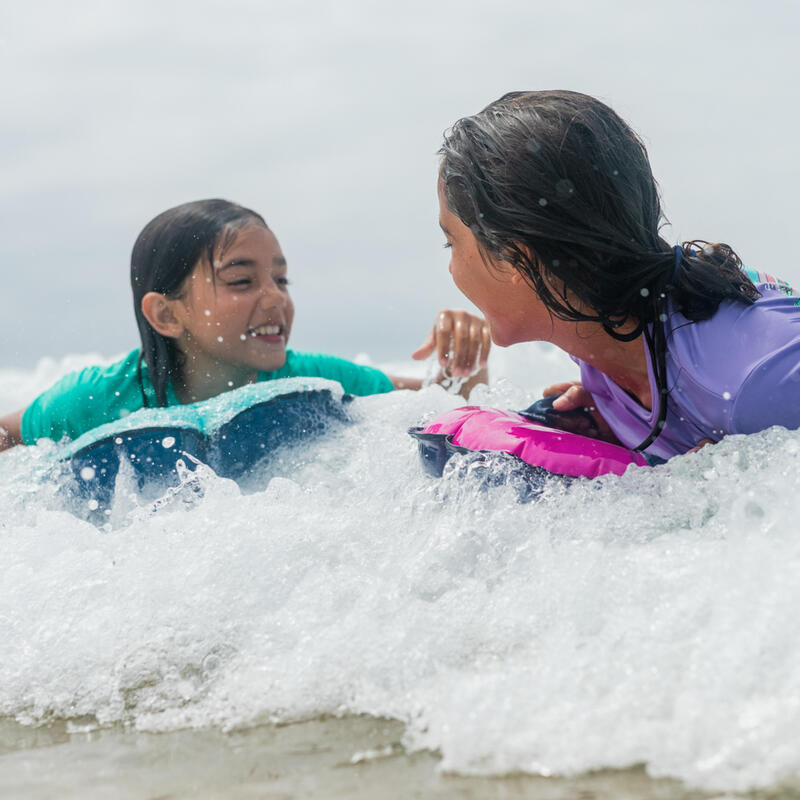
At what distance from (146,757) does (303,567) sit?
58 cm

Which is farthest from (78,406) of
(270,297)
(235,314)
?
(270,297)

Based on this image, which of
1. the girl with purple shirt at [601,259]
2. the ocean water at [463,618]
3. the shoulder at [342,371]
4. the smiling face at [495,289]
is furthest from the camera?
the shoulder at [342,371]

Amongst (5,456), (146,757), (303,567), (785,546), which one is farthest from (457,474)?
(5,456)

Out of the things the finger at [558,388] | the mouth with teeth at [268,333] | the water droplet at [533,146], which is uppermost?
the water droplet at [533,146]

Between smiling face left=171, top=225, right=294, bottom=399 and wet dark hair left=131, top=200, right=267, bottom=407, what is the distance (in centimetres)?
5

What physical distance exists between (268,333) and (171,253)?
560 mm

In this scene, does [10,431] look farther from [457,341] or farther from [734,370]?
[734,370]

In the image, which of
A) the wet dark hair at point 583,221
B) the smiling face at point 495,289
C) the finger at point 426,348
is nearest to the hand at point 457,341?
the finger at point 426,348

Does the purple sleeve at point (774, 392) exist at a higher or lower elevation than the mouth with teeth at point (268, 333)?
lower

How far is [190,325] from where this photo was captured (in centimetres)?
390

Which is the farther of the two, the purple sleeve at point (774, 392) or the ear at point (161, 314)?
the ear at point (161, 314)

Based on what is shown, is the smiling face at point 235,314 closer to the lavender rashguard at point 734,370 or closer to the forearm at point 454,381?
the forearm at point 454,381

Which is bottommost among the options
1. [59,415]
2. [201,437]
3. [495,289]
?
[201,437]

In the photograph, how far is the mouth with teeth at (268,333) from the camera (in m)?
3.82
